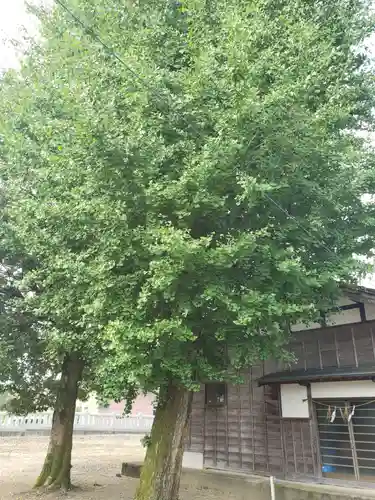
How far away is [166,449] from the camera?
721 centimetres

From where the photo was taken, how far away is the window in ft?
39.6

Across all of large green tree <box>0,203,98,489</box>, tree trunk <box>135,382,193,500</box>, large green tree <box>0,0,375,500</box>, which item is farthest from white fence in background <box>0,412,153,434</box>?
large green tree <box>0,0,375,500</box>

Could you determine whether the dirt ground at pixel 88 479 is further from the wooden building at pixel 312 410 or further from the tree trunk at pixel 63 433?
the wooden building at pixel 312 410

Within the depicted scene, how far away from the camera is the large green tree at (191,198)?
19.7 feet

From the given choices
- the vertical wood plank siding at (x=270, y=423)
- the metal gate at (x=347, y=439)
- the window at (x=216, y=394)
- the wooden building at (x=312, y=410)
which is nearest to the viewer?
the metal gate at (x=347, y=439)

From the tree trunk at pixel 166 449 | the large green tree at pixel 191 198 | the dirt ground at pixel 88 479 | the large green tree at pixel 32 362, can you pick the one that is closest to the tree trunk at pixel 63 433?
the large green tree at pixel 32 362

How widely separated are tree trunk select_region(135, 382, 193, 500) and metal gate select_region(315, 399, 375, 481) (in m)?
4.22

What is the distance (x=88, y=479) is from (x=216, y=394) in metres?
4.79

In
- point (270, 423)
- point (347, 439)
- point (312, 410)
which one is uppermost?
point (312, 410)

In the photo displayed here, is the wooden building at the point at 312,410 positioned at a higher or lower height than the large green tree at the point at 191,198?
lower

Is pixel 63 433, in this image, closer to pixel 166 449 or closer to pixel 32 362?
pixel 32 362

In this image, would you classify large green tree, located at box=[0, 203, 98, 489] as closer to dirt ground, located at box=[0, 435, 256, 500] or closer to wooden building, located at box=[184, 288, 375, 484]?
dirt ground, located at box=[0, 435, 256, 500]

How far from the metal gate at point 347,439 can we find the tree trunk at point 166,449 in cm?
422

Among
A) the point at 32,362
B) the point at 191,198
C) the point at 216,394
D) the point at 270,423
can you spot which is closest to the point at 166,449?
the point at 270,423
